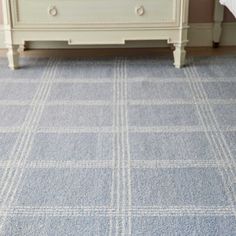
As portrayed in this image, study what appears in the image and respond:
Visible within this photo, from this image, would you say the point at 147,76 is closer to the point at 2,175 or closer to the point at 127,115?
the point at 127,115

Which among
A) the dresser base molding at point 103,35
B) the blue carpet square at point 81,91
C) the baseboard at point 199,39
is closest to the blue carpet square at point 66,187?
the blue carpet square at point 81,91

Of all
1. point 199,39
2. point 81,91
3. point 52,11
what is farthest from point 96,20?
point 199,39

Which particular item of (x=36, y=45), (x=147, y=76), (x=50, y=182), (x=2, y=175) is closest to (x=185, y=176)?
(x=50, y=182)

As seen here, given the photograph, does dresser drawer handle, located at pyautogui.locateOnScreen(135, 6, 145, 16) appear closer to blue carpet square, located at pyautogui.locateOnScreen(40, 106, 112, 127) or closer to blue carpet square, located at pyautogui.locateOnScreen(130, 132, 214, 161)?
blue carpet square, located at pyautogui.locateOnScreen(40, 106, 112, 127)

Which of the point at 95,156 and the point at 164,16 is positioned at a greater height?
the point at 164,16

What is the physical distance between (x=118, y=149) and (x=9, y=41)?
3.53 feet

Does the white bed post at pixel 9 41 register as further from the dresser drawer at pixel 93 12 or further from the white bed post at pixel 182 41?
the white bed post at pixel 182 41

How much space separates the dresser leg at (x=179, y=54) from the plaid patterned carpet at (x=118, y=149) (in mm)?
60

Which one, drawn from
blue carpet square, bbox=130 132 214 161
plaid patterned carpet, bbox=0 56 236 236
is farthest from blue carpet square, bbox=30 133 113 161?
blue carpet square, bbox=130 132 214 161

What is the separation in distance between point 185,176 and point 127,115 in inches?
20.3

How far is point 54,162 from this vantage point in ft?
5.60

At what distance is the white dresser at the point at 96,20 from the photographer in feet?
8.08

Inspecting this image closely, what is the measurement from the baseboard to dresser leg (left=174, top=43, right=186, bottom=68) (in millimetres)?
361

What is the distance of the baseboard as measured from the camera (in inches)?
115
